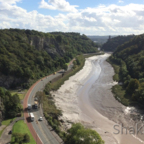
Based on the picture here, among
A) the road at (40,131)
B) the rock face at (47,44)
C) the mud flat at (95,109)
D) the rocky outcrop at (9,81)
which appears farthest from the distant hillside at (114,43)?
the road at (40,131)

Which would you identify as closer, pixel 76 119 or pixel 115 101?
pixel 76 119

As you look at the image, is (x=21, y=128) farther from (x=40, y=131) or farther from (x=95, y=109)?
(x=95, y=109)

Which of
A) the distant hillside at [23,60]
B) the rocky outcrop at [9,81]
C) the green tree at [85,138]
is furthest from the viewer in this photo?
the distant hillside at [23,60]

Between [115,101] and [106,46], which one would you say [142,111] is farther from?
[106,46]

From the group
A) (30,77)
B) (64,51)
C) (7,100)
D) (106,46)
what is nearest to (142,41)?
(64,51)

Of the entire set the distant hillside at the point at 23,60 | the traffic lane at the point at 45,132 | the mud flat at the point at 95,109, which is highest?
the distant hillside at the point at 23,60

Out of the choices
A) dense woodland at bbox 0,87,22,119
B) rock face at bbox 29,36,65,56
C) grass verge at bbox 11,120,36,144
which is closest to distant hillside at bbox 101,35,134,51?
rock face at bbox 29,36,65,56

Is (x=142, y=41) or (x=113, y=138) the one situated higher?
(x=142, y=41)

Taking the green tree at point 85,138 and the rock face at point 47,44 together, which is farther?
the rock face at point 47,44

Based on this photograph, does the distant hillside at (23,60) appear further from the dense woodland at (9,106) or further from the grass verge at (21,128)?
the grass verge at (21,128)
